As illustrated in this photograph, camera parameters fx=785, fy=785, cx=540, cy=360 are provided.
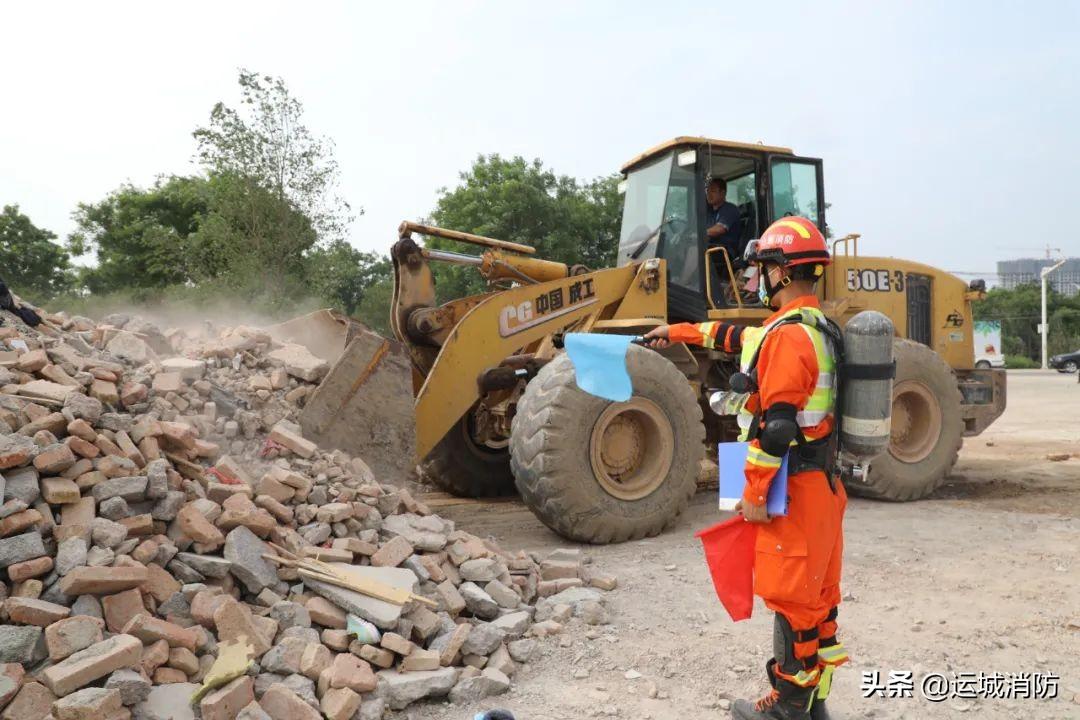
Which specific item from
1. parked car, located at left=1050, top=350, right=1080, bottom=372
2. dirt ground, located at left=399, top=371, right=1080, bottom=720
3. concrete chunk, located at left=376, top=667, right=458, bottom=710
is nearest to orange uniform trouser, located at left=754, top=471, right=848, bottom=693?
dirt ground, located at left=399, top=371, right=1080, bottom=720

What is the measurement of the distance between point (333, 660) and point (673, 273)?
5.01 metres

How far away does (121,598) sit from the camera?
131 inches

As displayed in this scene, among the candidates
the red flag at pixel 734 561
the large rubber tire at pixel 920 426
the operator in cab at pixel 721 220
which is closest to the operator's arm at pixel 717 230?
the operator in cab at pixel 721 220

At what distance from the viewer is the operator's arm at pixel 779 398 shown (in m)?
2.97

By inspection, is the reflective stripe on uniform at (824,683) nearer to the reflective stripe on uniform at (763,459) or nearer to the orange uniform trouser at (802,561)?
the orange uniform trouser at (802,561)

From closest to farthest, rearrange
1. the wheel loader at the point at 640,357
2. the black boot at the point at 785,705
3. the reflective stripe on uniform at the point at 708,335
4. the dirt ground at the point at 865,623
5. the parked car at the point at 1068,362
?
the black boot at the point at 785,705 < the dirt ground at the point at 865,623 < the reflective stripe on uniform at the point at 708,335 < the wheel loader at the point at 640,357 < the parked car at the point at 1068,362

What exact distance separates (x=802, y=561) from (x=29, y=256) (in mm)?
25459

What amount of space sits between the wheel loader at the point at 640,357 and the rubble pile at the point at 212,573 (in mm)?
929

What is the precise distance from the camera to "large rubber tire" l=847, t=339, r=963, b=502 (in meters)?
7.55

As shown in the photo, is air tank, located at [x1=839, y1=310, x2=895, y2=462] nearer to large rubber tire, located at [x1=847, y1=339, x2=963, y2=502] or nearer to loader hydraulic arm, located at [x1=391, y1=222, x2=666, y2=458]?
loader hydraulic arm, located at [x1=391, y1=222, x2=666, y2=458]

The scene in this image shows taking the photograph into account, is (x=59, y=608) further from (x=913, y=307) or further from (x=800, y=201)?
(x=913, y=307)

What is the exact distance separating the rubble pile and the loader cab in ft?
10.6

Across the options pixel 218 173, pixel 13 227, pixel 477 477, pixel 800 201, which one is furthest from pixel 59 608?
pixel 13 227

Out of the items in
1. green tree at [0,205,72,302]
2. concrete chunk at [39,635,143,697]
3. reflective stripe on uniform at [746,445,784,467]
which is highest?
green tree at [0,205,72,302]
